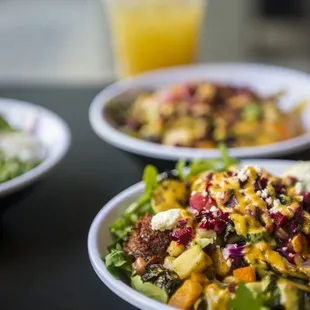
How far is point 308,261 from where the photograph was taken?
1.02m

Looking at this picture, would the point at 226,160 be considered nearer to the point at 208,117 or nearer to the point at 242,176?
the point at 242,176

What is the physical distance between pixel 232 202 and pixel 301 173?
0.21m

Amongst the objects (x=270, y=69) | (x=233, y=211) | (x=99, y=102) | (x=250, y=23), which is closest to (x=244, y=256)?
(x=233, y=211)

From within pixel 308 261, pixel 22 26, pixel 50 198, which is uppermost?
pixel 308 261

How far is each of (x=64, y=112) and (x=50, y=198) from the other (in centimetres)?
60

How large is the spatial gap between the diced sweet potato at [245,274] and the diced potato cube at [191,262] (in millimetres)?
52

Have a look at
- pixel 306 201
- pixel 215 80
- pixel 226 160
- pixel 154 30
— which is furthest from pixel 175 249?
pixel 154 30

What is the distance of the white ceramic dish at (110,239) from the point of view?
95 cm

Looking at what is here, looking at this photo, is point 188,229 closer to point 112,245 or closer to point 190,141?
point 112,245

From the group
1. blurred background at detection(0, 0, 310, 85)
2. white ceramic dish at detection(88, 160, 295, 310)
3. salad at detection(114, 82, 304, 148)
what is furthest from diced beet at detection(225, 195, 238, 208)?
blurred background at detection(0, 0, 310, 85)

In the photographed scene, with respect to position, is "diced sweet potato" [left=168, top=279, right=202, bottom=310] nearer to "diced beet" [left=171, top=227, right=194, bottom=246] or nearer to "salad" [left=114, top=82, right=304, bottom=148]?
"diced beet" [left=171, top=227, right=194, bottom=246]

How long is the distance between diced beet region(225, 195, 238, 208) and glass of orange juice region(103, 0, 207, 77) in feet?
4.20

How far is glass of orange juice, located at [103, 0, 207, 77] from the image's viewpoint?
7.38ft

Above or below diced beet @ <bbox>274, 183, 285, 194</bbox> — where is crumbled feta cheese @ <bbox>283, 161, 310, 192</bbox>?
below
